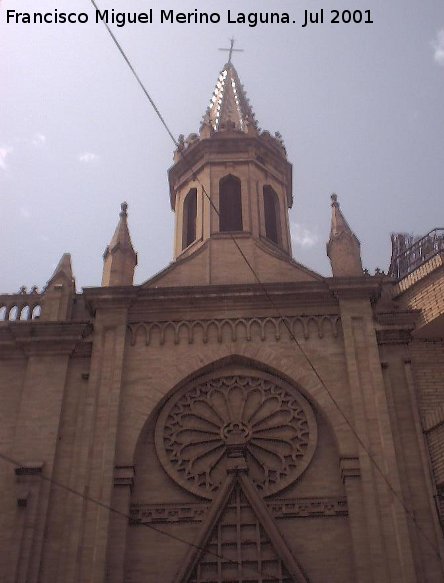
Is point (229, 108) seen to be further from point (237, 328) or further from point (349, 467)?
point (349, 467)

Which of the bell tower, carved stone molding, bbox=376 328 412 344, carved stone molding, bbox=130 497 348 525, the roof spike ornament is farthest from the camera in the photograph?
the roof spike ornament

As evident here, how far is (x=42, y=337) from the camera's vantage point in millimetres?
17047

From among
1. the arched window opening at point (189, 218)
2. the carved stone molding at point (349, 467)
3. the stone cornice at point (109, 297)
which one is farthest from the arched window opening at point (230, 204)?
the carved stone molding at point (349, 467)

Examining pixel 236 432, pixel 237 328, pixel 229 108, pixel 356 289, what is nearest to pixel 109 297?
pixel 237 328

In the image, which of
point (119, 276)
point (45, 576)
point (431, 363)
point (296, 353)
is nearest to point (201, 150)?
point (119, 276)

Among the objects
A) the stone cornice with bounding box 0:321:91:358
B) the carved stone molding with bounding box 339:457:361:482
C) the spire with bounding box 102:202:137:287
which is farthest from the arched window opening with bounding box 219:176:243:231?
the carved stone molding with bounding box 339:457:361:482

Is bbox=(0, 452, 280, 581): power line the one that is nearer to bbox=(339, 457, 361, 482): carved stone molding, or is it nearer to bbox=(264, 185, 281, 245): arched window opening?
bbox=(339, 457, 361, 482): carved stone molding

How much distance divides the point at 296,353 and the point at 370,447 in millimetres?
2744

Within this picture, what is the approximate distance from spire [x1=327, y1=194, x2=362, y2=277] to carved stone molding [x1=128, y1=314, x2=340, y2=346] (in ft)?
6.09

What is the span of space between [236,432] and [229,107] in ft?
46.8

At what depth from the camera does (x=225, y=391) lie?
16500 millimetres

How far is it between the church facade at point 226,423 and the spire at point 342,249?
55mm

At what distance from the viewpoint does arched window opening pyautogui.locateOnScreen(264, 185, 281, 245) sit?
22.4 metres

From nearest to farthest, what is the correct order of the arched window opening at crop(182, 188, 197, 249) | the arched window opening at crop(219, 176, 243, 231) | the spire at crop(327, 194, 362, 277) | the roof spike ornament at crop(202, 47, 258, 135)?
the spire at crop(327, 194, 362, 277) < the arched window opening at crop(219, 176, 243, 231) < the arched window opening at crop(182, 188, 197, 249) < the roof spike ornament at crop(202, 47, 258, 135)
